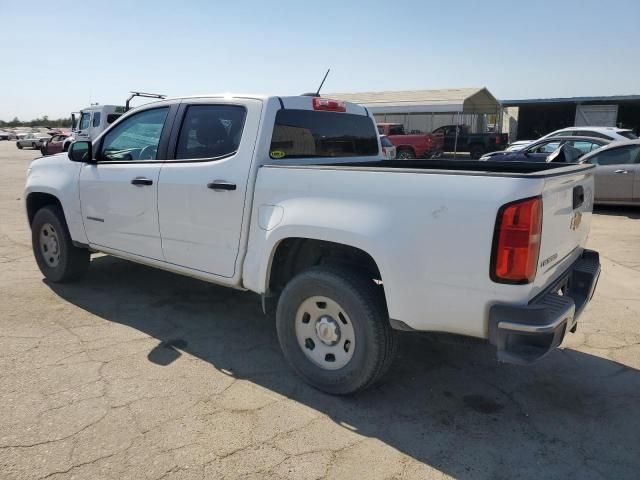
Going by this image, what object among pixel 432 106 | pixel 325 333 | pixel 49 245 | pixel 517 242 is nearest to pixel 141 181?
pixel 49 245

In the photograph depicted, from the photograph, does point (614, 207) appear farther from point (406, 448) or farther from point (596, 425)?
point (406, 448)

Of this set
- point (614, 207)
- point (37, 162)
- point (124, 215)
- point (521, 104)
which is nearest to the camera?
point (124, 215)

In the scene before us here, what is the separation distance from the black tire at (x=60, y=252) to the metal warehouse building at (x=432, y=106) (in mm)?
24241

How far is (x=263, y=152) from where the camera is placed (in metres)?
3.50

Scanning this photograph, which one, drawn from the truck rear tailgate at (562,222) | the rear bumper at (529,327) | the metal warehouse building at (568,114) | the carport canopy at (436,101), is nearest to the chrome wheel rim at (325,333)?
the rear bumper at (529,327)

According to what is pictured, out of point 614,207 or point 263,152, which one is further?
point 614,207

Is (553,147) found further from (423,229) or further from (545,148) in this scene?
(423,229)

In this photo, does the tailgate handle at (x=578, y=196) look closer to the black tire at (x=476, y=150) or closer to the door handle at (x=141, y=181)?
the door handle at (x=141, y=181)

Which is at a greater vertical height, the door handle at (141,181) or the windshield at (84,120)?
the windshield at (84,120)

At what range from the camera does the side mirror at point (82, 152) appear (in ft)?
15.3

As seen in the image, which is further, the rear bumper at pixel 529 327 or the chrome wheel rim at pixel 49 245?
the chrome wheel rim at pixel 49 245

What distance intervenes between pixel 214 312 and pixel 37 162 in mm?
2515

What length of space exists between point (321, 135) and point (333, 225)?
1379 millimetres

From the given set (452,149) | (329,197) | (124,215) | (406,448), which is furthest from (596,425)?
(452,149)
